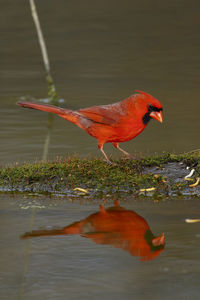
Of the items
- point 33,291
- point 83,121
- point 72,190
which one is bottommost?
point 33,291

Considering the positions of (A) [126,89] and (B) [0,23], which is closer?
(A) [126,89]

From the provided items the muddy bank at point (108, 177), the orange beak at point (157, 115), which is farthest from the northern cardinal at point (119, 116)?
the muddy bank at point (108, 177)

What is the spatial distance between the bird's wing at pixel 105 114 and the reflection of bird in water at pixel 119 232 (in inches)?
29.2

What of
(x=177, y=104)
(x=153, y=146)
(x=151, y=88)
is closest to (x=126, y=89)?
(x=151, y=88)

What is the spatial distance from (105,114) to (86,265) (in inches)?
71.4

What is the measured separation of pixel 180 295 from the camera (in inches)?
147

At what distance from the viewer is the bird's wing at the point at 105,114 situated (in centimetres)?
563

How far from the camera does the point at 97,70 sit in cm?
1278

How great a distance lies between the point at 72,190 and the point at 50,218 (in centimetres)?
70

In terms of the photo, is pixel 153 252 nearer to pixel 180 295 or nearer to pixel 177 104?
pixel 180 295

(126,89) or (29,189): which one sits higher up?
(126,89)

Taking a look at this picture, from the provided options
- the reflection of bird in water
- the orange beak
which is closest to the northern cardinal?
the orange beak

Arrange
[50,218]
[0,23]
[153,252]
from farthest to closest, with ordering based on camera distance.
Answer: [0,23]
[50,218]
[153,252]

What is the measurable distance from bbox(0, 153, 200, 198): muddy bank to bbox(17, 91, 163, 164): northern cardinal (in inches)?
10.8
